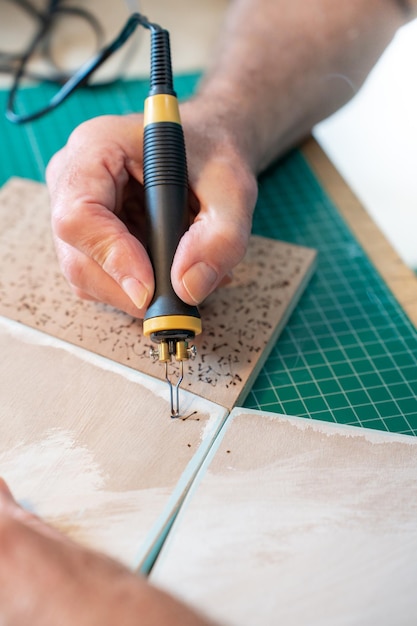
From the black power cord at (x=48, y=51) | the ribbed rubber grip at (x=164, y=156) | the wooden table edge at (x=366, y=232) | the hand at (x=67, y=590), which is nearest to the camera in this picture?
the hand at (x=67, y=590)

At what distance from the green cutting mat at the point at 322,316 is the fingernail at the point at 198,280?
0.18 metres

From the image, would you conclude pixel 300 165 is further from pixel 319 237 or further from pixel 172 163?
pixel 172 163

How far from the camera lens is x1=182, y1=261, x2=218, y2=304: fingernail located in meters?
0.65

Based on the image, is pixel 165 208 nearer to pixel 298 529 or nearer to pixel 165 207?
pixel 165 207

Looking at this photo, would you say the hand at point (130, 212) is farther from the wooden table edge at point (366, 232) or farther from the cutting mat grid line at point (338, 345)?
the wooden table edge at point (366, 232)

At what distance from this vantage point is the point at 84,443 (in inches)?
25.7

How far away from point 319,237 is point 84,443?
58 cm

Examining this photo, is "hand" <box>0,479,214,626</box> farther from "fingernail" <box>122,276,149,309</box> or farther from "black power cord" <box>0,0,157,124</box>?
"black power cord" <box>0,0,157,124</box>

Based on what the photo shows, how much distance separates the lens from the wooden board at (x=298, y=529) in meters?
0.54

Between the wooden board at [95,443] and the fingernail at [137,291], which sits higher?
the fingernail at [137,291]

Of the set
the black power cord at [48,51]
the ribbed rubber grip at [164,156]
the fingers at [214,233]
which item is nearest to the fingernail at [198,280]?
the fingers at [214,233]

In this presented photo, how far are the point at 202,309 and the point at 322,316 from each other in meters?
0.19

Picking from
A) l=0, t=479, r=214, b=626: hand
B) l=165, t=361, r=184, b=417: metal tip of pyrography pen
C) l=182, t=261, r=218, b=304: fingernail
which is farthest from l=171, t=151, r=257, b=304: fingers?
l=0, t=479, r=214, b=626: hand

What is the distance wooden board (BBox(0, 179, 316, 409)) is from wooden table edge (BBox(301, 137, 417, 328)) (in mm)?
133
